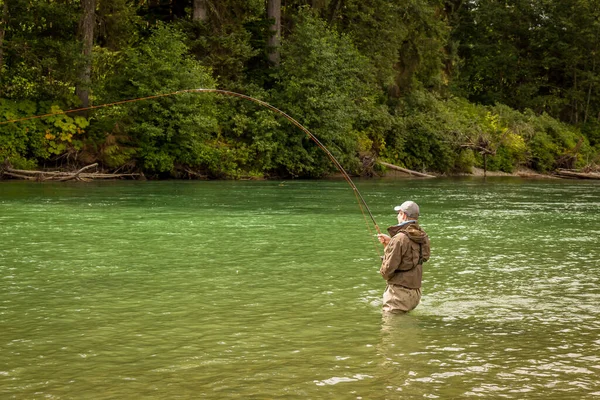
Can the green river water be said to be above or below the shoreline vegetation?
below

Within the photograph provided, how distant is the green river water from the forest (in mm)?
16634

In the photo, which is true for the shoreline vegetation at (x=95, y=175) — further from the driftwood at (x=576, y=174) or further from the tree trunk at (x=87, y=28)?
the tree trunk at (x=87, y=28)

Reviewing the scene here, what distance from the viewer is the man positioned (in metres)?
8.21

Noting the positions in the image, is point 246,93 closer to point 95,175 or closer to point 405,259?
point 95,175

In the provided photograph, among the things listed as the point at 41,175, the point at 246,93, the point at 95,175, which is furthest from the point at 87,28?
the point at 246,93

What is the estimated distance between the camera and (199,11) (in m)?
39.6

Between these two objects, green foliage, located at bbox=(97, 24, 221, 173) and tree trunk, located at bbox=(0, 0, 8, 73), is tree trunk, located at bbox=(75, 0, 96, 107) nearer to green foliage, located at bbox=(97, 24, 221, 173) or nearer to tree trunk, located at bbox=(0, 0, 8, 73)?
green foliage, located at bbox=(97, 24, 221, 173)

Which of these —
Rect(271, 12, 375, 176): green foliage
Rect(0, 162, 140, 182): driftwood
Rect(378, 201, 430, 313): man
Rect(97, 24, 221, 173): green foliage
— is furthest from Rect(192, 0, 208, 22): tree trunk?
Rect(378, 201, 430, 313): man

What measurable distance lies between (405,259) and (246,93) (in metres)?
31.6

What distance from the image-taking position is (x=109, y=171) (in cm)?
3484

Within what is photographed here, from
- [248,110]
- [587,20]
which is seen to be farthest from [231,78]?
[587,20]

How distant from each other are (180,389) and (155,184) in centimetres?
2578

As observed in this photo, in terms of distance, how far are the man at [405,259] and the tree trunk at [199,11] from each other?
32613 mm

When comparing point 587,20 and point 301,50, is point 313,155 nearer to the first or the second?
point 301,50
